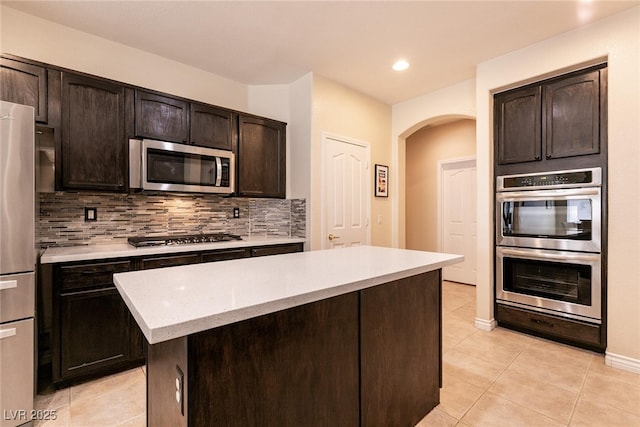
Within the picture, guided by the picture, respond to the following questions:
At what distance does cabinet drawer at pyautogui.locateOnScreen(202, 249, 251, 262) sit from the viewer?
2738 mm

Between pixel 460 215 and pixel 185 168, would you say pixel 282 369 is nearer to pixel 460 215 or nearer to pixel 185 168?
pixel 185 168

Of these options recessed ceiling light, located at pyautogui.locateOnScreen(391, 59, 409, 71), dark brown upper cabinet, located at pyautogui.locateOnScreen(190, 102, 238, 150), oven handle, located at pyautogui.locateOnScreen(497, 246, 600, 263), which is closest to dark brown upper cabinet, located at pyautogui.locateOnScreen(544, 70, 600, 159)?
oven handle, located at pyautogui.locateOnScreen(497, 246, 600, 263)

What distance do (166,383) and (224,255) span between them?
5.89ft

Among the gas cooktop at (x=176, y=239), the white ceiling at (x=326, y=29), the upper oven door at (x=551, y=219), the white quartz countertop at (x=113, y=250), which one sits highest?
the white ceiling at (x=326, y=29)

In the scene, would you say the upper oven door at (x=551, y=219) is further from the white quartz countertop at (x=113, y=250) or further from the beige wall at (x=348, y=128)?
the white quartz countertop at (x=113, y=250)

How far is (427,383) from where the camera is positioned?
5.88 ft

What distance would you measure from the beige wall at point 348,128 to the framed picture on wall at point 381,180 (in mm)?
82

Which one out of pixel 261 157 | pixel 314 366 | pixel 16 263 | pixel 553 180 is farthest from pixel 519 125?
pixel 16 263

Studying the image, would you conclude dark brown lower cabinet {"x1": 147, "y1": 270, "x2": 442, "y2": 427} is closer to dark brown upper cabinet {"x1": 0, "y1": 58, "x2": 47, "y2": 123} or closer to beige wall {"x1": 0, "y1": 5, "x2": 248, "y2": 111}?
dark brown upper cabinet {"x1": 0, "y1": 58, "x2": 47, "y2": 123}

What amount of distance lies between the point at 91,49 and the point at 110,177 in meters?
1.22

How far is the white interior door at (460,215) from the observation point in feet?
16.1

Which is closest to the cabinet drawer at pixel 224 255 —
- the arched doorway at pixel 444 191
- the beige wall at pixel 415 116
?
the beige wall at pixel 415 116

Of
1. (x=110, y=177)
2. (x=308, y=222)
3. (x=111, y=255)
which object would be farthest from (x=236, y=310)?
(x=308, y=222)

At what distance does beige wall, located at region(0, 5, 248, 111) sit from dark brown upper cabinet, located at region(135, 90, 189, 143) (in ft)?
1.37
